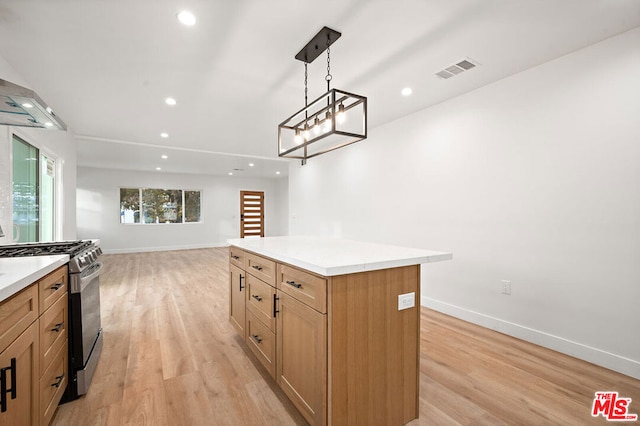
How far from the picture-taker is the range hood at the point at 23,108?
137 cm

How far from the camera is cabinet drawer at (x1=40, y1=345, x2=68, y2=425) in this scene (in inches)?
57.1

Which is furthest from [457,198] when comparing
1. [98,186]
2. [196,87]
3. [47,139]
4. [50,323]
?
[98,186]

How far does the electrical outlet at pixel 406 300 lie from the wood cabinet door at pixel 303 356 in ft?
1.50

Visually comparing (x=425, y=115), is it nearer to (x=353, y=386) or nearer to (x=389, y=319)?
(x=389, y=319)

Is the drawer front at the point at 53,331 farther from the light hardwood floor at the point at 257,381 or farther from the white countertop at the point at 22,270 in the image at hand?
the light hardwood floor at the point at 257,381

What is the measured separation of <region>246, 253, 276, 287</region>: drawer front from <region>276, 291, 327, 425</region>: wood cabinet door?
16cm

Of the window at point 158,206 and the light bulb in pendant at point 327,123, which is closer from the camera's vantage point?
the light bulb in pendant at point 327,123

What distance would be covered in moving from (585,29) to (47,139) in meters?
5.45

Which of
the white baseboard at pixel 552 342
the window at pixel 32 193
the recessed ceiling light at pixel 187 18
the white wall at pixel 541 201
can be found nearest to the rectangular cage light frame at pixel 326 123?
the white wall at pixel 541 201

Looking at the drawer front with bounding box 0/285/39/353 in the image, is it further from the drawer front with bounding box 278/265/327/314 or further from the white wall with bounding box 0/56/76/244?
the white wall with bounding box 0/56/76/244

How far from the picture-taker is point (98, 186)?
8.08m

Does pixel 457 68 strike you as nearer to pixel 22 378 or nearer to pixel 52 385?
pixel 22 378

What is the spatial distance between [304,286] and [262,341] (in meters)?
0.83

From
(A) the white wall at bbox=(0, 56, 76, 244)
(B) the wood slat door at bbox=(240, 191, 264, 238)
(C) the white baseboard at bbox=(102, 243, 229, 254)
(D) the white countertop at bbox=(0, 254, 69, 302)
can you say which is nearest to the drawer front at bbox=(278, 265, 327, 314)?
(D) the white countertop at bbox=(0, 254, 69, 302)
